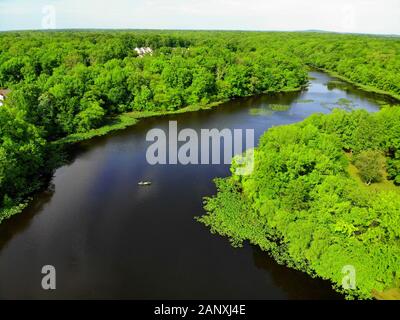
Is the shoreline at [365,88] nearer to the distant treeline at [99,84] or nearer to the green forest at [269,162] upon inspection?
the distant treeline at [99,84]

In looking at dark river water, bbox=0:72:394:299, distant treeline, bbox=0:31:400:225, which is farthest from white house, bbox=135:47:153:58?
dark river water, bbox=0:72:394:299

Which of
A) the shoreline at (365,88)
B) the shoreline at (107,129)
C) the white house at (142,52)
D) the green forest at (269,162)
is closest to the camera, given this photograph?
the green forest at (269,162)

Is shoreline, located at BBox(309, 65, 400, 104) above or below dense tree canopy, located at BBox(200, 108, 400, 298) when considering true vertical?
above

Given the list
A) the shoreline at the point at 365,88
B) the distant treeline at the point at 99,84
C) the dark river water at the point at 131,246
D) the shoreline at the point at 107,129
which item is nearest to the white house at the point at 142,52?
the distant treeline at the point at 99,84

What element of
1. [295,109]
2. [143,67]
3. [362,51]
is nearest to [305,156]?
[295,109]

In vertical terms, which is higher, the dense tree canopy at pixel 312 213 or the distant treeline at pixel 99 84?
the distant treeline at pixel 99 84

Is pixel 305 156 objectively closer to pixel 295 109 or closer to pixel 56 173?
pixel 56 173

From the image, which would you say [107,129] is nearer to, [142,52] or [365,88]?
[365,88]

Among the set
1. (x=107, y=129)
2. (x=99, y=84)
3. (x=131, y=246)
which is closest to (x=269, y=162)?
(x=131, y=246)

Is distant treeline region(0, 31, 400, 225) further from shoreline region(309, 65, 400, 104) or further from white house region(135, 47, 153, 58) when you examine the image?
white house region(135, 47, 153, 58)
